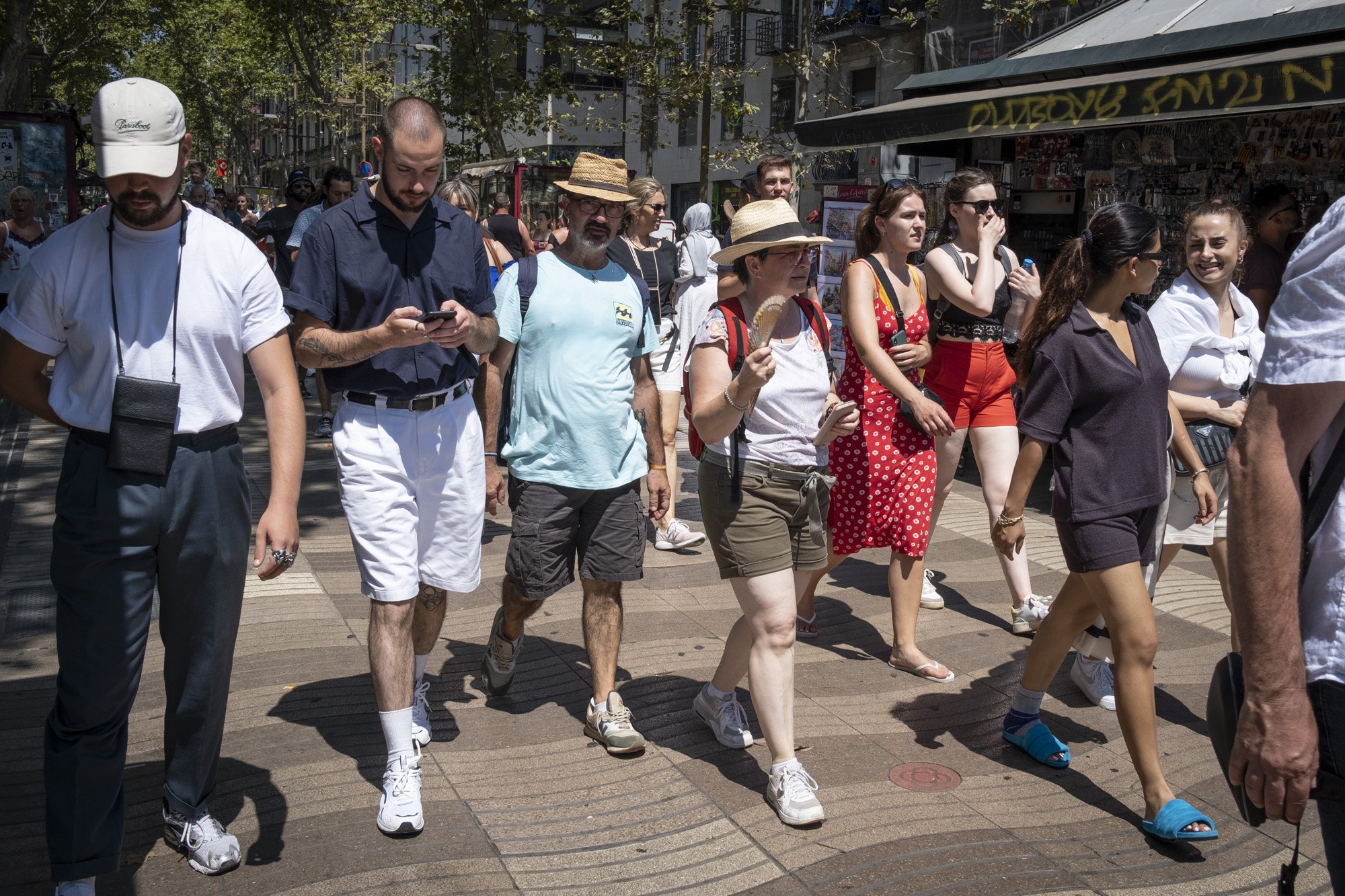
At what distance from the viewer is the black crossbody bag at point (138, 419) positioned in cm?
309

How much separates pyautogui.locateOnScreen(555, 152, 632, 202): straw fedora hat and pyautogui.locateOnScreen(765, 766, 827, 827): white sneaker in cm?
206

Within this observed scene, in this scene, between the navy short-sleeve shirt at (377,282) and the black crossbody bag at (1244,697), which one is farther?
the navy short-sleeve shirt at (377,282)

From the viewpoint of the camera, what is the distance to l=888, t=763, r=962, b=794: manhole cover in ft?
13.8

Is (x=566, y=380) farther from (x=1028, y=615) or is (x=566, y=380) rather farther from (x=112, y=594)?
(x=1028, y=615)

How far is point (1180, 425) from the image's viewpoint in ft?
15.2

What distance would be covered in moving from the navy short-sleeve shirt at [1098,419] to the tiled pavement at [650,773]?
3.35ft

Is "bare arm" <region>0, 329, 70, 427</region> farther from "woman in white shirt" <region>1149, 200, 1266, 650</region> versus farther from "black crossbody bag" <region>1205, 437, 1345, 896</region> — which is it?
"woman in white shirt" <region>1149, 200, 1266, 650</region>

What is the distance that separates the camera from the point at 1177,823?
3734mm

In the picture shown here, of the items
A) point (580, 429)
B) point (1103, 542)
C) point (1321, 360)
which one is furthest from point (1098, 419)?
point (1321, 360)

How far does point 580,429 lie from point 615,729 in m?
1.05

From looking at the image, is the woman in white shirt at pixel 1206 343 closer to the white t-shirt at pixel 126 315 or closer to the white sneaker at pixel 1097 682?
the white sneaker at pixel 1097 682

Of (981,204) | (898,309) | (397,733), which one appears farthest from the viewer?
(981,204)

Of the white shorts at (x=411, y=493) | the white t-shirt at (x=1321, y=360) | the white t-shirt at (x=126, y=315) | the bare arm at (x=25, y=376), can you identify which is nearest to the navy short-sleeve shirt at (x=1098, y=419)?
the white shorts at (x=411, y=493)

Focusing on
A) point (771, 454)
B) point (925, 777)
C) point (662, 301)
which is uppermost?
point (662, 301)
